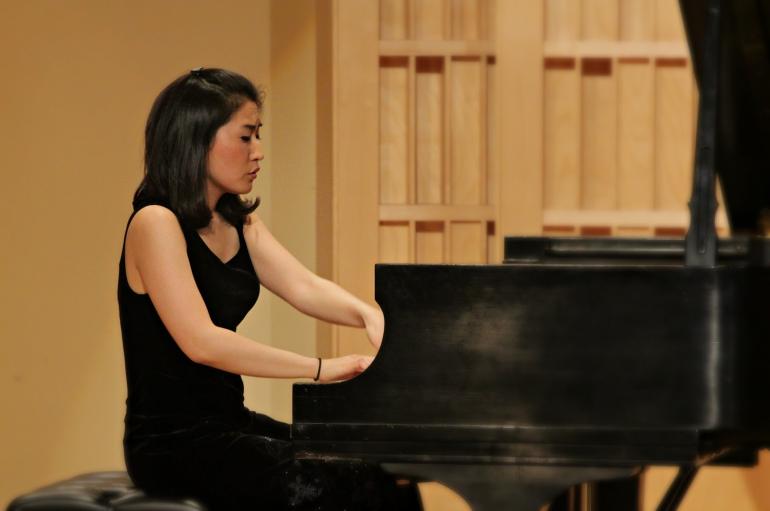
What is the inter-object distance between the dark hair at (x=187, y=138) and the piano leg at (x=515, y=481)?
2.60 feet

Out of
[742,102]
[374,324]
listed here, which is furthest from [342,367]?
[742,102]

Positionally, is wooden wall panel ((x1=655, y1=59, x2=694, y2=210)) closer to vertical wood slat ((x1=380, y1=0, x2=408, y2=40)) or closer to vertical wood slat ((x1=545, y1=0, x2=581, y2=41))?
vertical wood slat ((x1=545, y1=0, x2=581, y2=41))

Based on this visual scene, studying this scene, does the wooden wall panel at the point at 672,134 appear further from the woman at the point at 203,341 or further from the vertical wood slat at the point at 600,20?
the woman at the point at 203,341

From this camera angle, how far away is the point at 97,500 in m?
2.58

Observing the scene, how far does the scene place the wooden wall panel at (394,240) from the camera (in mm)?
4039

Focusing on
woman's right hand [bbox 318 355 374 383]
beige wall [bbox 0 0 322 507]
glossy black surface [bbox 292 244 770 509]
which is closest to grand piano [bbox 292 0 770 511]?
glossy black surface [bbox 292 244 770 509]

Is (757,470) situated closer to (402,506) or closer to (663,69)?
(663,69)

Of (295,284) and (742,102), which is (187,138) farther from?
(742,102)

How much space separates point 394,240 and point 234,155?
1.35 m

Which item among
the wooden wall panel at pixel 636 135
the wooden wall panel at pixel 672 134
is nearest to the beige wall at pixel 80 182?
the wooden wall panel at pixel 636 135

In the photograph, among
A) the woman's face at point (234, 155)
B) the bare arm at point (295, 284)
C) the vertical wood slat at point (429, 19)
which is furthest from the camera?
the vertical wood slat at point (429, 19)

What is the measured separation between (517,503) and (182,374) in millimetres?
773

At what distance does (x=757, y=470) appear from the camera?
4016mm

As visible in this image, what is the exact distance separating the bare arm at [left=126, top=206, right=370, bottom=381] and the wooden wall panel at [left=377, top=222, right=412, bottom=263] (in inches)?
55.4
